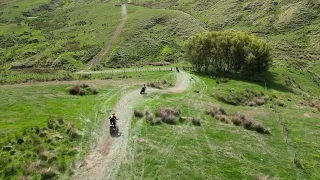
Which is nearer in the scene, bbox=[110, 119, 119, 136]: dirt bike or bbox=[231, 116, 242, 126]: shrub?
bbox=[110, 119, 119, 136]: dirt bike

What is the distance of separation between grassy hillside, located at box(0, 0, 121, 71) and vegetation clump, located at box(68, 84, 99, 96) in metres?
46.7

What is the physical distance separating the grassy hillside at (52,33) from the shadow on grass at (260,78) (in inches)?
1717

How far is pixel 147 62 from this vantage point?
99.1 meters

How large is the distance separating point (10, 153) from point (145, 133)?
1345 cm

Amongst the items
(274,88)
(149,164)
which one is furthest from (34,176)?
(274,88)

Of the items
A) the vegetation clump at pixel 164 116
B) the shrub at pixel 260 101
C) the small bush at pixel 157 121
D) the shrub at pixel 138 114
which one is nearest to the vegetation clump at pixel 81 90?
the shrub at pixel 138 114

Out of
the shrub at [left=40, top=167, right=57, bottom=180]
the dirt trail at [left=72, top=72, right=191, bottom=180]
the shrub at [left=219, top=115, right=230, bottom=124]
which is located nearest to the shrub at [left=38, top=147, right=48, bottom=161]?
the shrub at [left=40, top=167, right=57, bottom=180]

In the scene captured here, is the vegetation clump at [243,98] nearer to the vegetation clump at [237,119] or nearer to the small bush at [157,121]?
the vegetation clump at [237,119]

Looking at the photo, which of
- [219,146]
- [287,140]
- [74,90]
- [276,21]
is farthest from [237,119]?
[276,21]

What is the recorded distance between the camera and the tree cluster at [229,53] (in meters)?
70.0

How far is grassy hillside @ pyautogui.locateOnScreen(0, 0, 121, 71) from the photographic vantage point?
99.5 m

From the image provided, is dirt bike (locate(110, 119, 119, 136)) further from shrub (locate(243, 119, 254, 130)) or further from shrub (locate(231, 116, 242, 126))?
shrub (locate(243, 119, 254, 130))

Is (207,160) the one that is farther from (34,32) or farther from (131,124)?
(34,32)

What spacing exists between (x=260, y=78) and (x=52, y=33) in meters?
93.0
